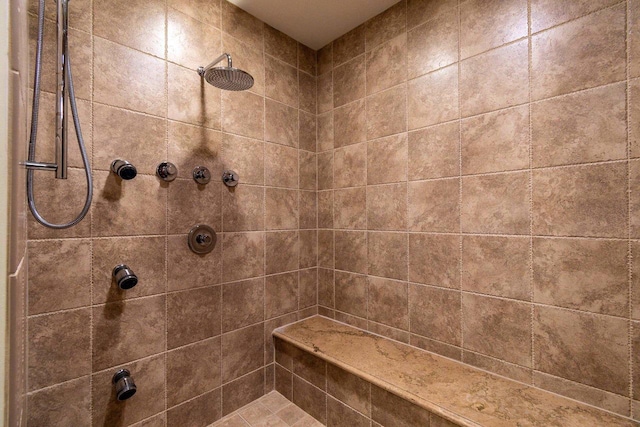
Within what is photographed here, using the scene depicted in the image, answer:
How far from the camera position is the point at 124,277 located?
3.66 feet

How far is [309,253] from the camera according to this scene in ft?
6.53

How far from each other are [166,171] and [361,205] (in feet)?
3.61

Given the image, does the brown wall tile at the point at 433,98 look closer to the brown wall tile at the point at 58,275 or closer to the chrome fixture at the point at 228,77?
the chrome fixture at the point at 228,77

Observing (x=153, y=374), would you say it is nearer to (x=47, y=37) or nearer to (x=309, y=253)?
(x=309, y=253)

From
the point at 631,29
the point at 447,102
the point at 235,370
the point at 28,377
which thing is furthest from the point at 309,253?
the point at 631,29

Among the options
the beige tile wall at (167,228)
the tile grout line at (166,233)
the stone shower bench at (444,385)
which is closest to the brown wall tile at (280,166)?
the beige tile wall at (167,228)

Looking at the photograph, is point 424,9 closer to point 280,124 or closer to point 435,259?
point 280,124

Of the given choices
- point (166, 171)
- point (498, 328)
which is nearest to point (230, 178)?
point (166, 171)

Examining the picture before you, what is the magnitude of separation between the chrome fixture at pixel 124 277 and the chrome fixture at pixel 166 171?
425 millimetres

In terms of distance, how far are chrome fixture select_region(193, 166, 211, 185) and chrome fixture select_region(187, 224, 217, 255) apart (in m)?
0.23

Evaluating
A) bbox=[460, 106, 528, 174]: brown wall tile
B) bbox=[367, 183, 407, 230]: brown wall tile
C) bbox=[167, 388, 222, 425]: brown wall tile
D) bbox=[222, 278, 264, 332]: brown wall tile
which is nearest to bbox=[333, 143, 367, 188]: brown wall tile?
bbox=[367, 183, 407, 230]: brown wall tile

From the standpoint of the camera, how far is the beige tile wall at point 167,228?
108 cm

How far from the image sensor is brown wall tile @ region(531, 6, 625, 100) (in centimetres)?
103

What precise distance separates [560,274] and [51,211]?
Result: 2.00 meters
